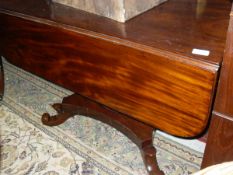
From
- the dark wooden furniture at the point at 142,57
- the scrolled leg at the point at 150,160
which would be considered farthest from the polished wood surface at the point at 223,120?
the scrolled leg at the point at 150,160

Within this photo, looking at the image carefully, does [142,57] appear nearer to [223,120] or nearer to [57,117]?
[223,120]

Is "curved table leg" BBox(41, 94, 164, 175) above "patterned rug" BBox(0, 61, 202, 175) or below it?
above

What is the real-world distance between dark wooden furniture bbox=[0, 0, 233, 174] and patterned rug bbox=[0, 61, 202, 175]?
14cm

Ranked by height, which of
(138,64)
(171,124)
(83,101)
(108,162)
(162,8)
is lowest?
(108,162)

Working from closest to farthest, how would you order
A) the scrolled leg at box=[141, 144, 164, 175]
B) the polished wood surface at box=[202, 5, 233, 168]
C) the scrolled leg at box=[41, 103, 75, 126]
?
the polished wood surface at box=[202, 5, 233, 168], the scrolled leg at box=[141, 144, 164, 175], the scrolled leg at box=[41, 103, 75, 126]

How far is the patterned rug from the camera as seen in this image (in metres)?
1.26

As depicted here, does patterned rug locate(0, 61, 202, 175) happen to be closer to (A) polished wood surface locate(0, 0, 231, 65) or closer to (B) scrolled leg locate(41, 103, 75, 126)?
(B) scrolled leg locate(41, 103, 75, 126)

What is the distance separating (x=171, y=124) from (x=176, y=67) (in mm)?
199

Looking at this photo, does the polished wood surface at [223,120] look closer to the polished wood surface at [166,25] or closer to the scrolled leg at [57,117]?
the polished wood surface at [166,25]

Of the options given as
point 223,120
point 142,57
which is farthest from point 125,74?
point 223,120

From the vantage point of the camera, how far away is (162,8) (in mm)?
1021

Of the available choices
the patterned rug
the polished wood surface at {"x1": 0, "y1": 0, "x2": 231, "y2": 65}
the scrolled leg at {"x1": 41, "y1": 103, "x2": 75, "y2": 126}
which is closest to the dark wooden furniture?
the polished wood surface at {"x1": 0, "y1": 0, "x2": 231, "y2": 65}

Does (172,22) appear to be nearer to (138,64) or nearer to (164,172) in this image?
(138,64)

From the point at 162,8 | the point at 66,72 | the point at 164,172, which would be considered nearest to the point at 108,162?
the point at 164,172
